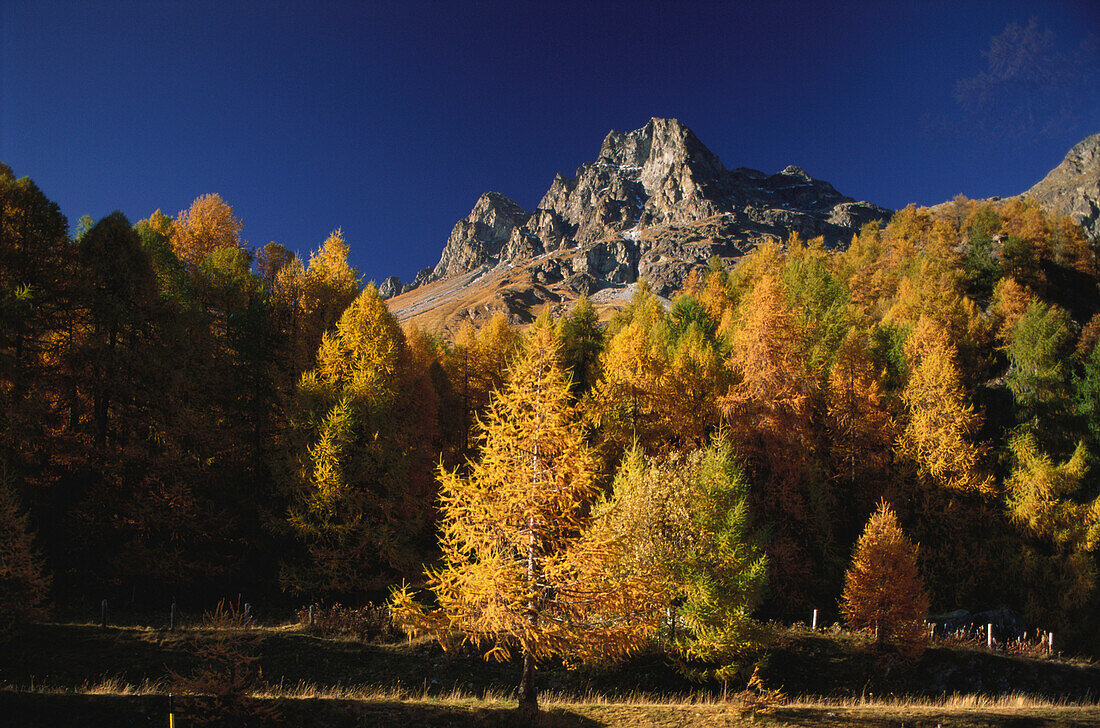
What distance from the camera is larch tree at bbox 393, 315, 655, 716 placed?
9.64 metres

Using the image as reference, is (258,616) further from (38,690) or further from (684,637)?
(684,637)

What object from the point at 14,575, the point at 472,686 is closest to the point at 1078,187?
the point at 472,686

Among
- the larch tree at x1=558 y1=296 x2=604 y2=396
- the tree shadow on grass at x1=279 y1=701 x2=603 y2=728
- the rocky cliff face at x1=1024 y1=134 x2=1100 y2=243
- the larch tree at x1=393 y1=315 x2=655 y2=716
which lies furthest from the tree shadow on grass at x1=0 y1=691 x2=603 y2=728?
the rocky cliff face at x1=1024 y1=134 x2=1100 y2=243

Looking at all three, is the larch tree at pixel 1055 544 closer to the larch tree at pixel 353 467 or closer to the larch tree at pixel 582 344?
the larch tree at pixel 582 344

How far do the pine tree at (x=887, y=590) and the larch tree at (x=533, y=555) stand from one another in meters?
13.8

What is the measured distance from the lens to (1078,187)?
148m

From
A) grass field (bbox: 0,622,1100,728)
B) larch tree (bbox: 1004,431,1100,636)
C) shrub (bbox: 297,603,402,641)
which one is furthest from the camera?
larch tree (bbox: 1004,431,1100,636)

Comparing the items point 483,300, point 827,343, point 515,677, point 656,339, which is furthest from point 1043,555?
point 483,300

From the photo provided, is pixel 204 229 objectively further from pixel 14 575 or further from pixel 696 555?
pixel 696 555

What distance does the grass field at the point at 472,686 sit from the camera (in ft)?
33.0

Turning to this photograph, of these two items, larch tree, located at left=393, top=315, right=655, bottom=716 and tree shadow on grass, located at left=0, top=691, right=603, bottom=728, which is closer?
tree shadow on grass, located at left=0, top=691, right=603, bottom=728

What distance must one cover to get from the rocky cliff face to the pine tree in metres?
161

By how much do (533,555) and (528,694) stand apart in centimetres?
330

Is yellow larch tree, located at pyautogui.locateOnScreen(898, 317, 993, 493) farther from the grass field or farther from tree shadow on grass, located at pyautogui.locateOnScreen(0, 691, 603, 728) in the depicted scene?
tree shadow on grass, located at pyautogui.locateOnScreen(0, 691, 603, 728)
